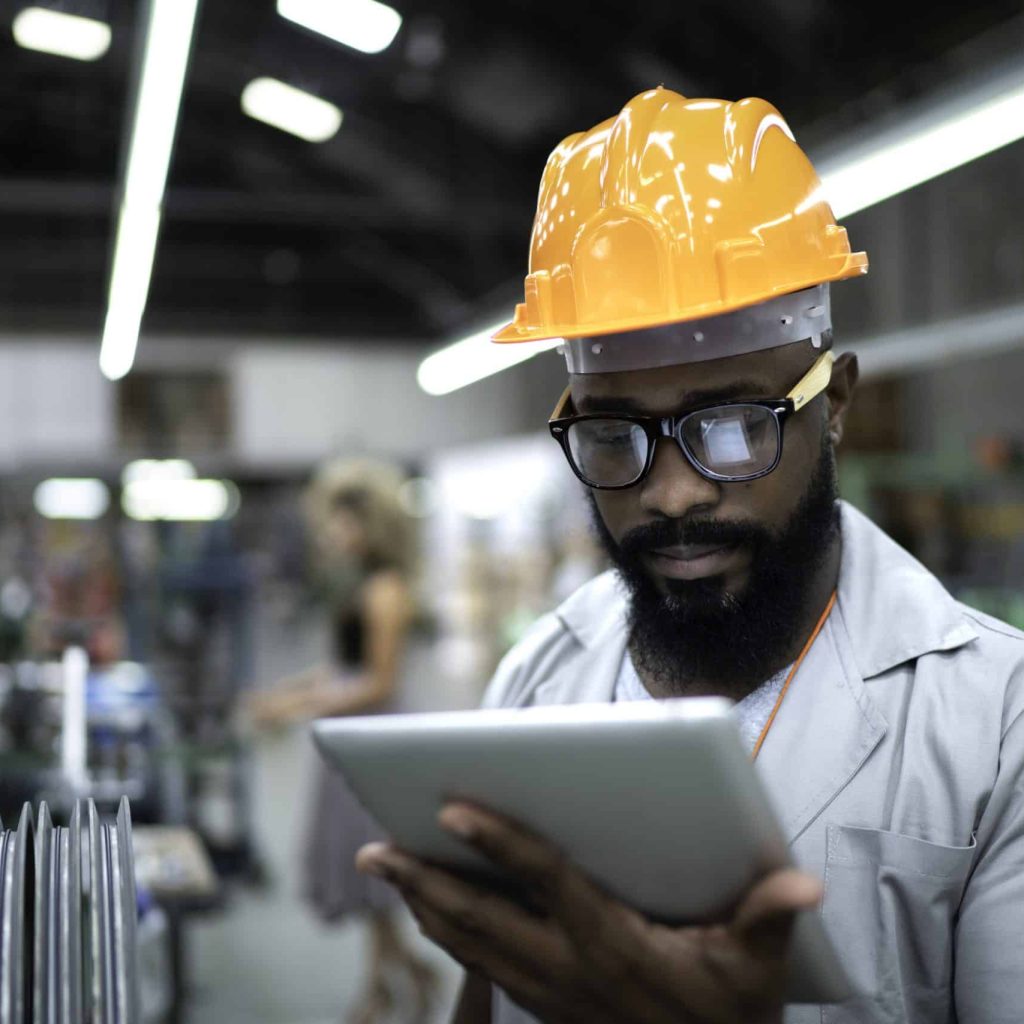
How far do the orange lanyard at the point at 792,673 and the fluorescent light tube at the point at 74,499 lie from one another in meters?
15.9

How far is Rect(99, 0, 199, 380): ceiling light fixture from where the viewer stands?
4.14 metres

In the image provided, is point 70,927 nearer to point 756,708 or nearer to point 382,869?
point 382,869

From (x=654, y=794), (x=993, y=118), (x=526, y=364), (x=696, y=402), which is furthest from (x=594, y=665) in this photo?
(x=526, y=364)

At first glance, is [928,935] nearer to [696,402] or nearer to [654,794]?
[654,794]

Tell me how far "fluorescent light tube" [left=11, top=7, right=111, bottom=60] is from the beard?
7.23 metres

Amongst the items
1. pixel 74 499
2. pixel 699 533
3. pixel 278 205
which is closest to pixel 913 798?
pixel 699 533

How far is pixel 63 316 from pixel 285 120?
677 cm

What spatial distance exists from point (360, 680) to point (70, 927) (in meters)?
3.44

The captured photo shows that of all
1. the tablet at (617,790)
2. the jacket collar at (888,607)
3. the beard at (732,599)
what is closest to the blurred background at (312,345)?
the beard at (732,599)

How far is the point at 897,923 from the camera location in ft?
3.68

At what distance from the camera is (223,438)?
580 inches

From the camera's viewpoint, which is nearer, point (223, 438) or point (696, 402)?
point (696, 402)

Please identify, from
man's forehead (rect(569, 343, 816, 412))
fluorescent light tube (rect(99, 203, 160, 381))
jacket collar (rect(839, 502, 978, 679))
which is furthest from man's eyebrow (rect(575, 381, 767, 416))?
fluorescent light tube (rect(99, 203, 160, 381))

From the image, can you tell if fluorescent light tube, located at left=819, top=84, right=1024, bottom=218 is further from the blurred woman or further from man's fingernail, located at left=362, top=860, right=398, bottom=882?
man's fingernail, located at left=362, top=860, right=398, bottom=882
